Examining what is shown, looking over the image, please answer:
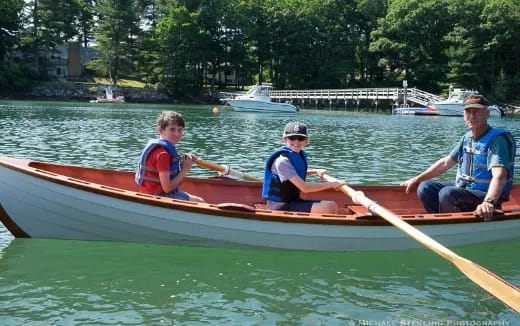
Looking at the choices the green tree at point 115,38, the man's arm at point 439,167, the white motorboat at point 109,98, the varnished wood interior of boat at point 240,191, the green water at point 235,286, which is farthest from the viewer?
the green tree at point 115,38

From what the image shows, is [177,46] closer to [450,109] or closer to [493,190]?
[450,109]

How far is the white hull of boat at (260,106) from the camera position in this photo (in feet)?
196

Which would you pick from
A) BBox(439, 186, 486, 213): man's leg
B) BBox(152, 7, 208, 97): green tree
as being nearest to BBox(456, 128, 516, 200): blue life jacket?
BBox(439, 186, 486, 213): man's leg

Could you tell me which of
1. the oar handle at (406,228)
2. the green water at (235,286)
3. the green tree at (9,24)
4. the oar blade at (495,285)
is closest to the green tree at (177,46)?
the green tree at (9,24)

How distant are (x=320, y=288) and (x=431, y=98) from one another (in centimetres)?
5840

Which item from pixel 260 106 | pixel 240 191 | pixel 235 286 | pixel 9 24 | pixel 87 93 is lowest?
pixel 235 286

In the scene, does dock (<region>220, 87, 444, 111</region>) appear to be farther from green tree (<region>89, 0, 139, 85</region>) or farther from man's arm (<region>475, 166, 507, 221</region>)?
man's arm (<region>475, 166, 507, 221</region>)

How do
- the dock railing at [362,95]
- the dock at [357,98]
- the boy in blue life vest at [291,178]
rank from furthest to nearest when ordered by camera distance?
the dock at [357,98] → the dock railing at [362,95] → the boy in blue life vest at [291,178]

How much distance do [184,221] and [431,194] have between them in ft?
11.9

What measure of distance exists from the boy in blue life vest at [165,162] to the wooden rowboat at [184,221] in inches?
11.4

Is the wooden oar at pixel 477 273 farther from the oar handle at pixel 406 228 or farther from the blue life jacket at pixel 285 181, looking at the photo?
the blue life jacket at pixel 285 181

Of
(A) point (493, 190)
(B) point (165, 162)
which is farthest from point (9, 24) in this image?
(A) point (493, 190)

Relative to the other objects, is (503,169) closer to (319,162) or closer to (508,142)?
(508,142)

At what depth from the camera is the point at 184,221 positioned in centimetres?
777
